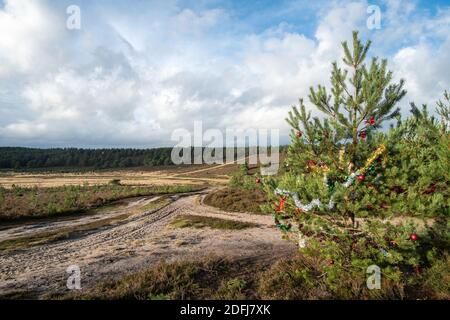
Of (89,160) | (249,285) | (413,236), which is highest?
(89,160)

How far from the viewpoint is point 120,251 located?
510 inches

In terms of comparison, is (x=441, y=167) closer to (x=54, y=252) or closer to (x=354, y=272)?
(x=354, y=272)

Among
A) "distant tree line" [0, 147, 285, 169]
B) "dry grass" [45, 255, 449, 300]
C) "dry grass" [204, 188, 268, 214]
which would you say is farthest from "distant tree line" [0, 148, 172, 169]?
"dry grass" [45, 255, 449, 300]

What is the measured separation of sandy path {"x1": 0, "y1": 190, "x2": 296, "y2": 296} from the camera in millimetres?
9609

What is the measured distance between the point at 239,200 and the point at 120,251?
53.4 ft

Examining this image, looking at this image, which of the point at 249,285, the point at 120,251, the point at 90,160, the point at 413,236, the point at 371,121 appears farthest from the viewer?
the point at 90,160

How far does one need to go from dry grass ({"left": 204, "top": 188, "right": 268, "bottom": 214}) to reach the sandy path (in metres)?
5.50

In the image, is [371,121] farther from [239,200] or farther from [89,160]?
[89,160]

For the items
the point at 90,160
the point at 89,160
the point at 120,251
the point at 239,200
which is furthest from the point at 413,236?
the point at 89,160

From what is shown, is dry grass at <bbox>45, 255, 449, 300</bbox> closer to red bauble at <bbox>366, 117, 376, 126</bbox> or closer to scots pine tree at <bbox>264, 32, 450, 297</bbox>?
scots pine tree at <bbox>264, 32, 450, 297</bbox>

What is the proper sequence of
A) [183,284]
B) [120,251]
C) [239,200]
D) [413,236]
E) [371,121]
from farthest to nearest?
[239,200] < [120,251] < [183,284] < [371,121] < [413,236]

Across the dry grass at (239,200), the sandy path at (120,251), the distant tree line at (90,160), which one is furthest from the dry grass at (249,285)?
the distant tree line at (90,160)
